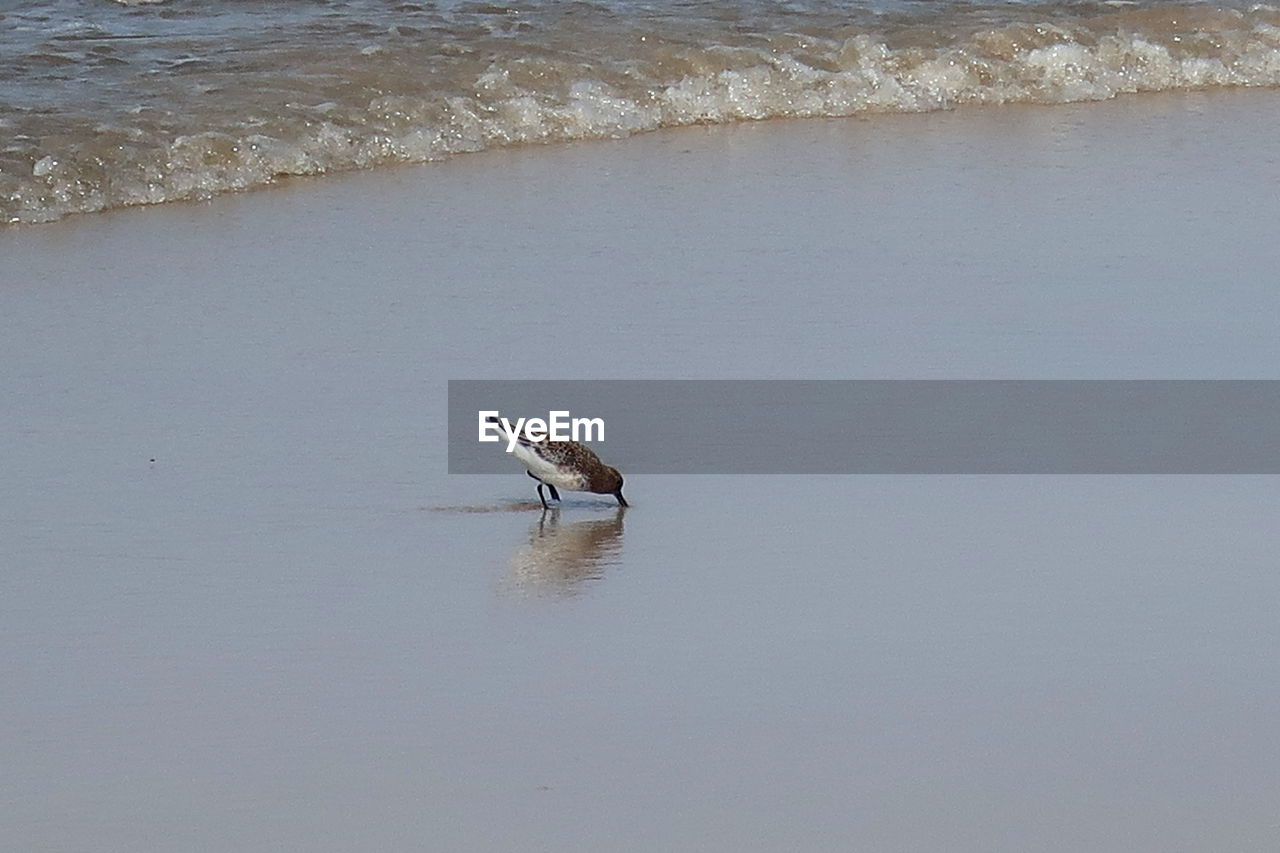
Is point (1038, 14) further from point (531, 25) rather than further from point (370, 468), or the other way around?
point (370, 468)

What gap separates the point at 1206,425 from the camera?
14.3ft

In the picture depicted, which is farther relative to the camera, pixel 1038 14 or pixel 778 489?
pixel 1038 14

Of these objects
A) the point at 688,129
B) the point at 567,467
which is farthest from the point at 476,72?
the point at 567,467

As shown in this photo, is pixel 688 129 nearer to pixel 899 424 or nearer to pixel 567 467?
pixel 899 424

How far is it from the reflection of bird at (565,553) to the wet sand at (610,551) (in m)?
0.01

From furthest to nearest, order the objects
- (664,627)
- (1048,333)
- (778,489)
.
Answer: (1048,333) → (778,489) → (664,627)

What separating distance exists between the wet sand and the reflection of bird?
1 cm

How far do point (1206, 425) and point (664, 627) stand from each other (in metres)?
1.48

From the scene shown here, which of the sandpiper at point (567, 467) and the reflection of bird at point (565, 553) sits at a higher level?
the sandpiper at point (567, 467)

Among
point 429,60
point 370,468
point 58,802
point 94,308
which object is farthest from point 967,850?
point 429,60

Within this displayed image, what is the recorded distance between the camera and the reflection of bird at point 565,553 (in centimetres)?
364

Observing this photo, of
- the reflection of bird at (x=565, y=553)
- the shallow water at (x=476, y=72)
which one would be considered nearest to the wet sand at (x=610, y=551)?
the reflection of bird at (x=565, y=553)

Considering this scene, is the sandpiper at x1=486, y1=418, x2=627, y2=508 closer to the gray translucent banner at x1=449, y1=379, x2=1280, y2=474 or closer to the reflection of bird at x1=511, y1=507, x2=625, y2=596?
the reflection of bird at x1=511, y1=507, x2=625, y2=596

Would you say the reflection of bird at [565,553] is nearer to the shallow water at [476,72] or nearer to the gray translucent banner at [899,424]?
the gray translucent banner at [899,424]
